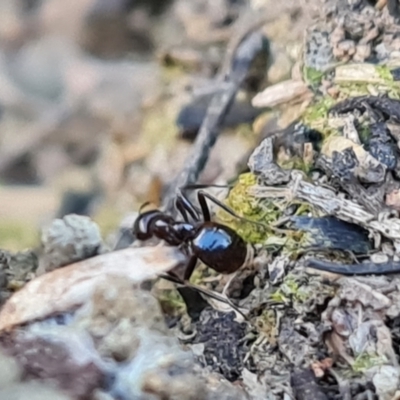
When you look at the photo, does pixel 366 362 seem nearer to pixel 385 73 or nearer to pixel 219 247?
pixel 219 247

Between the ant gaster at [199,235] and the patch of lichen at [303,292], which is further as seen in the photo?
the ant gaster at [199,235]

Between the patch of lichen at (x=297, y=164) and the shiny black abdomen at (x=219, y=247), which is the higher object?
the patch of lichen at (x=297, y=164)

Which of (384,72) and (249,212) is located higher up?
(384,72)

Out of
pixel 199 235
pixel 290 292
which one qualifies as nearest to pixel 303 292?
pixel 290 292

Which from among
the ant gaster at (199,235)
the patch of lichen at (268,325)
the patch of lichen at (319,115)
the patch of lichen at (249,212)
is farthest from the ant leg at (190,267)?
the patch of lichen at (319,115)

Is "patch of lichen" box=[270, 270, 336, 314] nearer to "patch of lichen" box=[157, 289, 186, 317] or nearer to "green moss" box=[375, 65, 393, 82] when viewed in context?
"patch of lichen" box=[157, 289, 186, 317]

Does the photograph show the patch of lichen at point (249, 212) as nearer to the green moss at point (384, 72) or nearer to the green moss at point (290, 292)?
the green moss at point (290, 292)
